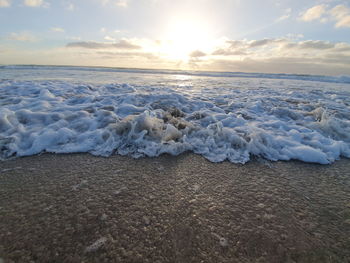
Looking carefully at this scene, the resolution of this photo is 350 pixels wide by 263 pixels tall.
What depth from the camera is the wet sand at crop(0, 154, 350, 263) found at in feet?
4.02

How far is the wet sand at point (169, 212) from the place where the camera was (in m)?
1.23

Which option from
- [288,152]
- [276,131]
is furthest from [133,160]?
[276,131]

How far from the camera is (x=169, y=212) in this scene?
154 centimetres

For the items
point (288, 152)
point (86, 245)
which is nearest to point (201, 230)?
point (86, 245)

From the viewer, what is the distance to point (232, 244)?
1.29m

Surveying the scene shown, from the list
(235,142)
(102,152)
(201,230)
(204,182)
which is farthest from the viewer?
(235,142)

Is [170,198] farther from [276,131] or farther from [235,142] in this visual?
[276,131]

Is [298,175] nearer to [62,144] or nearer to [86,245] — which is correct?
[86,245]

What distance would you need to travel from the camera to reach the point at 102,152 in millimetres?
2570

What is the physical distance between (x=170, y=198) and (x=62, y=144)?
1.93 m

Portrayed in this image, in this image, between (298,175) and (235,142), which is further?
(235,142)

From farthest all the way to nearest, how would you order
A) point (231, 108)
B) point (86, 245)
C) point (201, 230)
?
1. point (231, 108)
2. point (201, 230)
3. point (86, 245)

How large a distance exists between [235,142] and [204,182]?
3.67 feet

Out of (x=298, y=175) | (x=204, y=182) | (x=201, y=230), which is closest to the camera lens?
(x=201, y=230)
